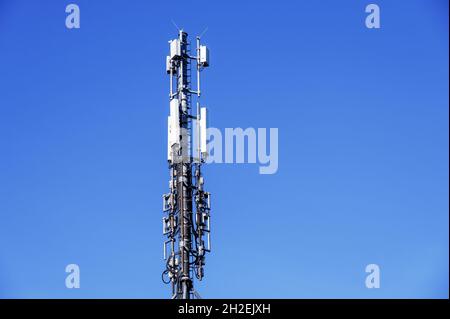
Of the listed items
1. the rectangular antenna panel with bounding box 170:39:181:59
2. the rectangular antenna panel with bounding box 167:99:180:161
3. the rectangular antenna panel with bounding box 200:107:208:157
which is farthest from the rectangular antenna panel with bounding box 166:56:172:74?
the rectangular antenna panel with bounding box 200:107:208:157

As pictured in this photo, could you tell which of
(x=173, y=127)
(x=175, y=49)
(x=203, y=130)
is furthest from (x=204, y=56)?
(x=173, y=127)

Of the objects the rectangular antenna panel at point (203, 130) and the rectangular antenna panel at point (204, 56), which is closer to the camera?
the rectangular antenna panel at point (203, 130)

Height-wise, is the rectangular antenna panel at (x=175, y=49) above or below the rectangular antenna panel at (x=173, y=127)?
above

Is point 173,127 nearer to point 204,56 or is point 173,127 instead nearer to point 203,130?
point 203,130

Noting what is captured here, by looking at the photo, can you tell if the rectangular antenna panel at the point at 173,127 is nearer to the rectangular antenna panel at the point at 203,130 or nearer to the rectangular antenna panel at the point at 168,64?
the rectangular antenna panel at the point at 203,130

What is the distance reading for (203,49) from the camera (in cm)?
9138

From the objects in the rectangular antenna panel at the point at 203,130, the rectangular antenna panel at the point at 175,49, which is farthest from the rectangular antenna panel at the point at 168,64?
the rectangular antenna panel at the point at 203,130

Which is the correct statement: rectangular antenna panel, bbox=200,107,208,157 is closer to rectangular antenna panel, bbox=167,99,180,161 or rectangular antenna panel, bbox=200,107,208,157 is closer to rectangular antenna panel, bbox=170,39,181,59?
rectangular antenna panel, bbox=167,99,180,161
